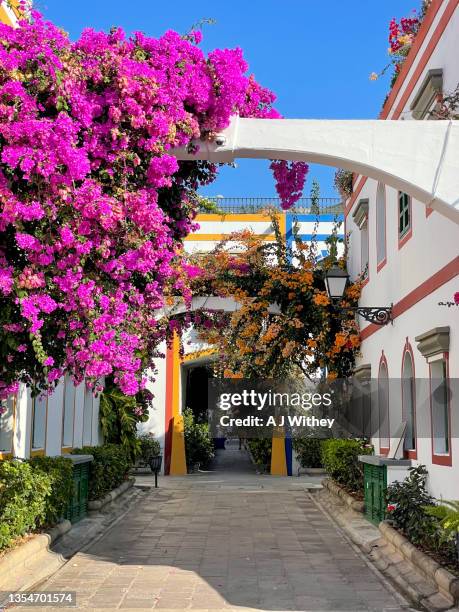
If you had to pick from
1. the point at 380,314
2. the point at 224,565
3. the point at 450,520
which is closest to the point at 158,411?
the point at 380,314

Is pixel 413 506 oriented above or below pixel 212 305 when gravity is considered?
below

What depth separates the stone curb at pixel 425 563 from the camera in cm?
664

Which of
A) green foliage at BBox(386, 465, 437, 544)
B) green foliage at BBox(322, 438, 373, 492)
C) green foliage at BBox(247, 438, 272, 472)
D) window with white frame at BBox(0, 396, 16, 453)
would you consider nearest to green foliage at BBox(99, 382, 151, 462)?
green foliage at BBox(322, 438, 373, 492)

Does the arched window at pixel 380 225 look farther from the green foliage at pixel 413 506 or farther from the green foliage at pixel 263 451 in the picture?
the green foliage at pixel 263 451

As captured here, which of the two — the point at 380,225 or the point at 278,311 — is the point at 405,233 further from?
the point at 278,311

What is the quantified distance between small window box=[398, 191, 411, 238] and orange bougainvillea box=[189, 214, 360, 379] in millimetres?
3911

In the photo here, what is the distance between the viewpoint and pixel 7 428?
10391 millimetres

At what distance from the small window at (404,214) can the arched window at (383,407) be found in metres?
2.53

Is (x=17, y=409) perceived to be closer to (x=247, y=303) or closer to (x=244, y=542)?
(x=244, y=542)

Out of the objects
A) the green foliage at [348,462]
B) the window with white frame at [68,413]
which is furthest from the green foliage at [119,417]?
the green foliage at [348,462]

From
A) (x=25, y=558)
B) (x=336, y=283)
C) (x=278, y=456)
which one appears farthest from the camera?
(x=278, y=456)

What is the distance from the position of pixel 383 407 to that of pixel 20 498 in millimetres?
7187

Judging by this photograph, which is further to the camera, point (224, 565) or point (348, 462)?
point (348, 462)

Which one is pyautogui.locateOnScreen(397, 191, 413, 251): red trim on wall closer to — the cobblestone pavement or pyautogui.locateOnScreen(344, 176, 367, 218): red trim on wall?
pyautogui.locateOnScreen(344, 176, 367, 218): red trim on wall
